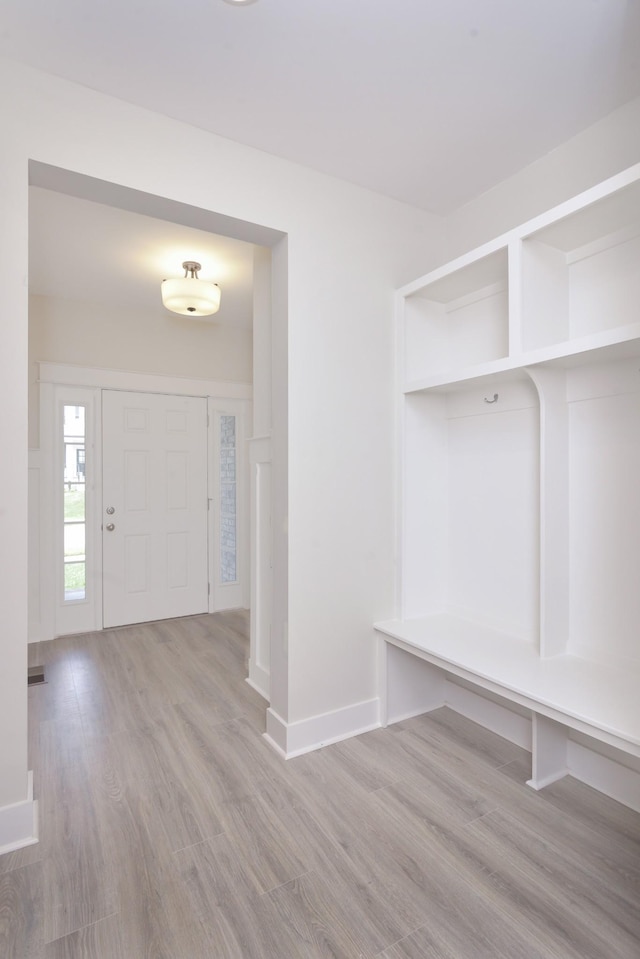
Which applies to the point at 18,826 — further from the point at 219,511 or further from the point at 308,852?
the point at 219,511

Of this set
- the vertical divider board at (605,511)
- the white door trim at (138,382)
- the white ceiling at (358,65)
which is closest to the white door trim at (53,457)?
the white door trim at (138,382)

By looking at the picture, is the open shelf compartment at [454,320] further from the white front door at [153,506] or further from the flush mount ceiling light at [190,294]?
the white front door at [153,506]

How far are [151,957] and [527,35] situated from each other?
2948mm

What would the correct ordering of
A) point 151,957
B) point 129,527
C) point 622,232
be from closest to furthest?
point 151,957 < point 622,232 < point 129,527

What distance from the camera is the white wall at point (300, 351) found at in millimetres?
1748

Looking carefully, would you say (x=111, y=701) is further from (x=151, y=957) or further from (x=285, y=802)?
(x=151, y=957)

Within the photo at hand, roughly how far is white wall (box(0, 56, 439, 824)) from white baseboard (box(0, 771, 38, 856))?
0.13 ft

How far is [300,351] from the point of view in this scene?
2.34 meters

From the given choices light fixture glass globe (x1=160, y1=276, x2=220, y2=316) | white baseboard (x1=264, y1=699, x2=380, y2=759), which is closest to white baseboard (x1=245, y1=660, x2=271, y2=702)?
white baseboard (x1=264, y1=699, x2=380, y2=759)

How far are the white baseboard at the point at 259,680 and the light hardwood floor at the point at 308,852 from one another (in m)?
0.29

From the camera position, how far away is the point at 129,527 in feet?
14.4

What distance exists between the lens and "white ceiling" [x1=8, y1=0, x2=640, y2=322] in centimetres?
158

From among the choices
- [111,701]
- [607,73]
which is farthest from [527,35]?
[111,701]

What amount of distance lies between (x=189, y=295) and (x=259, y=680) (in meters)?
2.48
